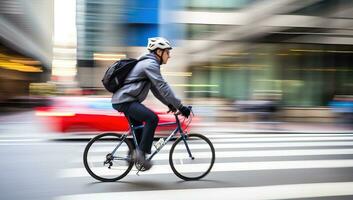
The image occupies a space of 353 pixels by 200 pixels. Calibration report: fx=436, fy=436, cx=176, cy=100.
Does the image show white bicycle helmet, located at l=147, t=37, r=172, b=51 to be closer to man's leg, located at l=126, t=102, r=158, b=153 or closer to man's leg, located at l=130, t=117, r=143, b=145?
man's leg, located at l=126, t=102, r=158, b=153

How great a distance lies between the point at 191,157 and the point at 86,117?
4931 millimetres

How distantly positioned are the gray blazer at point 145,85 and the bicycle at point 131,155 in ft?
1.03

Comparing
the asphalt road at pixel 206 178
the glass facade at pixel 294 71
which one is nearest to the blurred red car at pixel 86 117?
the asphalt road at pixel 206 178

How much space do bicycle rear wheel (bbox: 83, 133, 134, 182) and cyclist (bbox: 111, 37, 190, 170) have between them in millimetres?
197

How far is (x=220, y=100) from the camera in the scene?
2125 cm

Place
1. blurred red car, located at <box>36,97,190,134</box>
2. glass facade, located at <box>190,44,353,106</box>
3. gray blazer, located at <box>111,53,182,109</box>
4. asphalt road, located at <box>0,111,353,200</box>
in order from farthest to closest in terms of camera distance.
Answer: glass facade, located at <box>190,44,353,106</box> → blurred red car, located at <box>36,97,190,134</box> → gray blazer, located at <box>111,53,182,109</box> → asphalt road, located at <box>0,111,353,200</box>

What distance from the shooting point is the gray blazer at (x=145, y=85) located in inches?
206

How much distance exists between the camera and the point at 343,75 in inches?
814

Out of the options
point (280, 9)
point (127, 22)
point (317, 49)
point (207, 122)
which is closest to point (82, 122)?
point (207, 122)

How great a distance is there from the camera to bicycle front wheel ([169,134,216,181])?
5625 mm

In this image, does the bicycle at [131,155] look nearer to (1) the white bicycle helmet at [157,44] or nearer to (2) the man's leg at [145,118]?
(2) the man's leg at [145,118]

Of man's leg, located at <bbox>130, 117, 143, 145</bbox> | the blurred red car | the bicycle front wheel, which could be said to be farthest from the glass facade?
man's leg, located at <bbox>130, 117, 143, 145</bbox>

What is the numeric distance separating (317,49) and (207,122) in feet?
23.6

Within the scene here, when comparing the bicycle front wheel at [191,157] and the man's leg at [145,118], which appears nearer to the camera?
the man's leg at [145,118]
